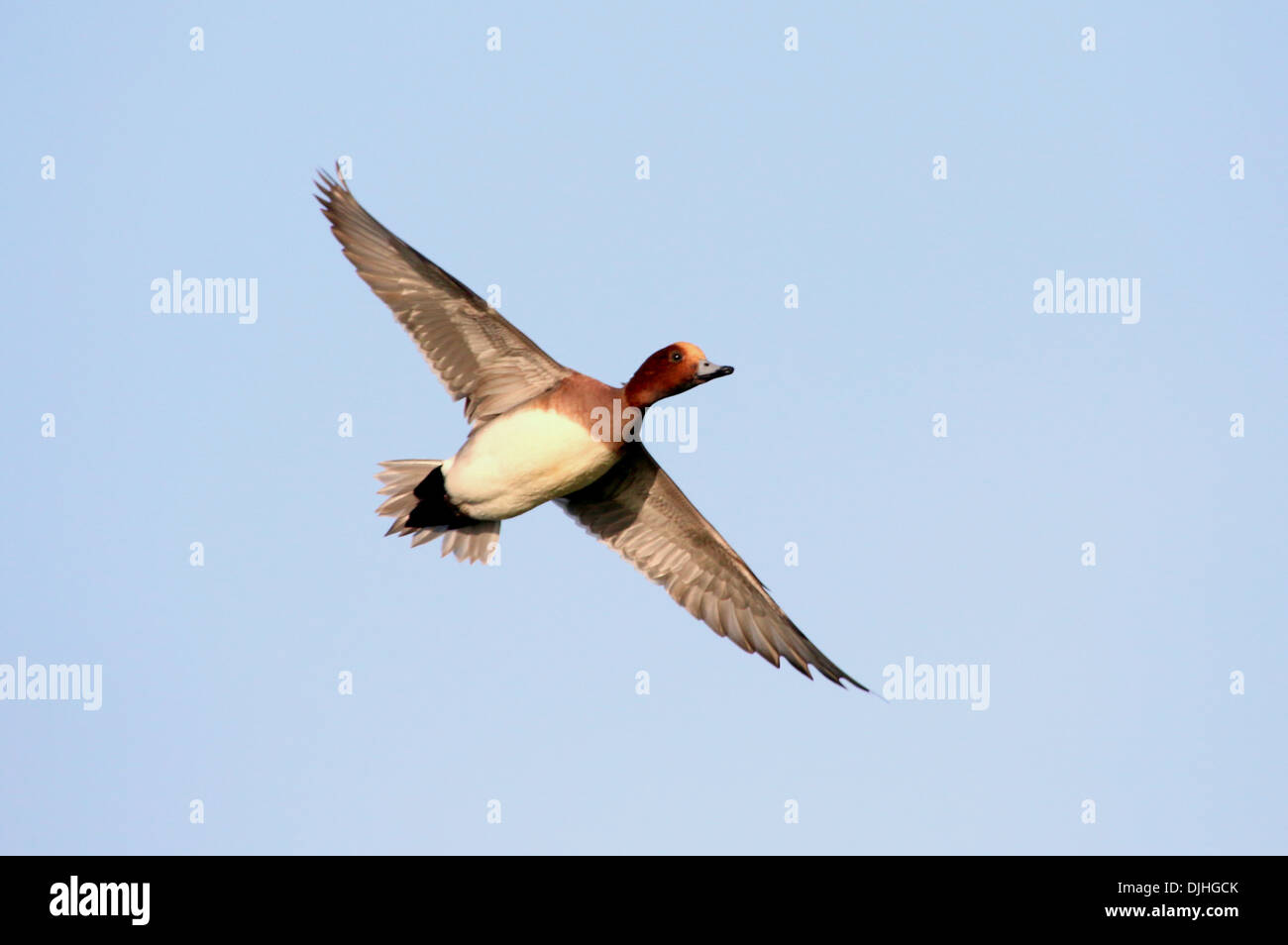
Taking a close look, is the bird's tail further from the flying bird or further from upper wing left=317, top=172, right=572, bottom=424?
upper wing left=317, top=172, right=572, bottom=424

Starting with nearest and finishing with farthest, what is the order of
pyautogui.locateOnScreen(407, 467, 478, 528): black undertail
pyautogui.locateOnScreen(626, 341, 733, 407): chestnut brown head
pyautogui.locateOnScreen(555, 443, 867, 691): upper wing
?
pyautogui.locateOnScreen(626, 341, 733, 407): chestnut brown head
pyautogui.locateOnScreen(407, 467, 478, 528): black undertail
pyautogui.locateOnScreen(555, 443, 867, 691): upper wing

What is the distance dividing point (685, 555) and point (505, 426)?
234cm

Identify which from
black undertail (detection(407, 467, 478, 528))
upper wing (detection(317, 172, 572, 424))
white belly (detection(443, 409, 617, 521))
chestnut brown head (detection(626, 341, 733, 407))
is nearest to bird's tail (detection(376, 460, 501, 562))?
black undertail (detection(407, 467, 478, 528))

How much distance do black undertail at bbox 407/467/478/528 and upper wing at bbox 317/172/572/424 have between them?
648 millimetres

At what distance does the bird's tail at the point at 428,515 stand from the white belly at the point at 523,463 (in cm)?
27

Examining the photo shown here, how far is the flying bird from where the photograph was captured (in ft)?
40.8

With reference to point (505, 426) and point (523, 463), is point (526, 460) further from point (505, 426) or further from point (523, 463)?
point (505, 426)

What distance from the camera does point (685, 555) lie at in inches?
553

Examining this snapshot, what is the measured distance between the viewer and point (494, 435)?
12.6 meters

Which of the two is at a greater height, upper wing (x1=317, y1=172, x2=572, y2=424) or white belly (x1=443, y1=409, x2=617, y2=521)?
upper wing (x1=317, y1=172, x2=572, y2=424)

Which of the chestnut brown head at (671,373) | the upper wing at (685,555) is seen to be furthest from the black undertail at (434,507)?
the chestnut brown head at (671,373)

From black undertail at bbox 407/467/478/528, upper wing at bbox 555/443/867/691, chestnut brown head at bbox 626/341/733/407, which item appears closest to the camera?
chestnut brown head at bbox 626/341/733/407
